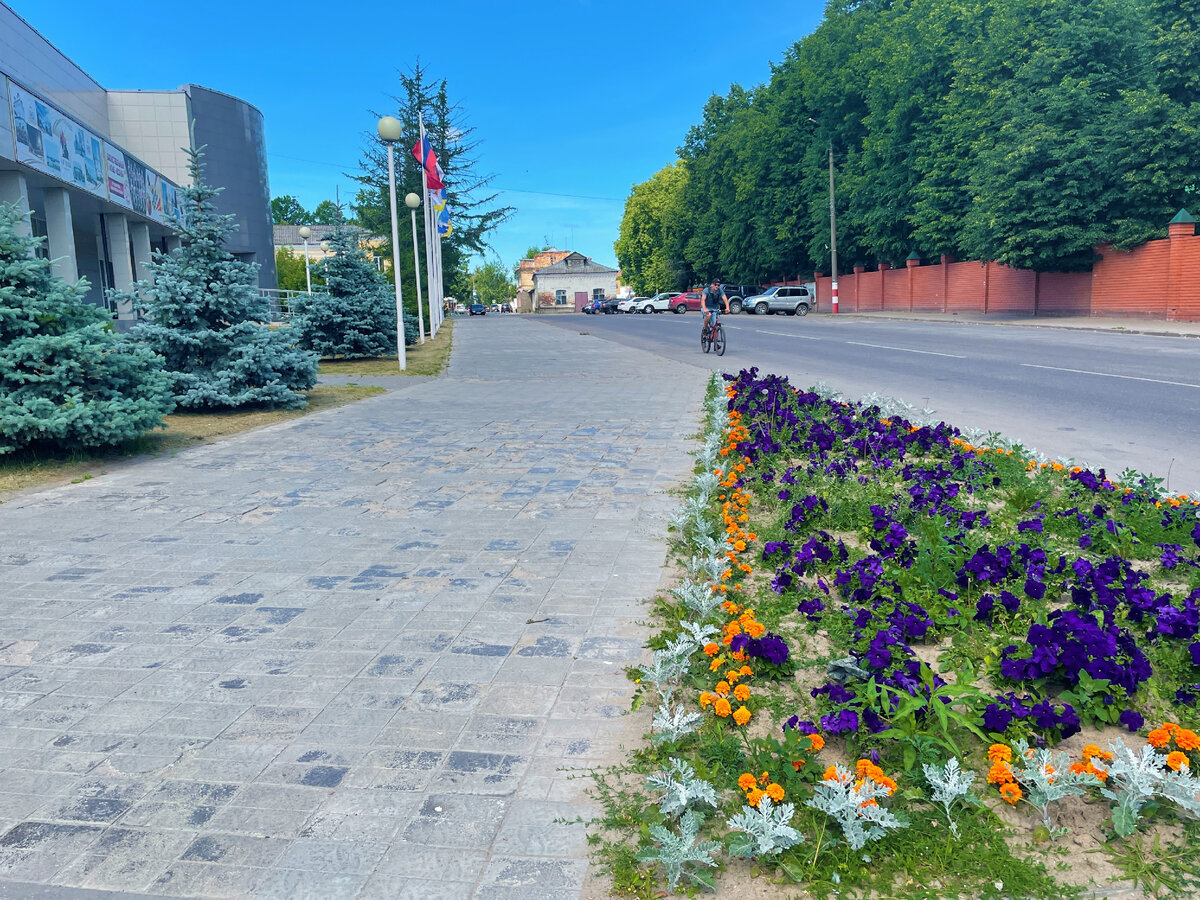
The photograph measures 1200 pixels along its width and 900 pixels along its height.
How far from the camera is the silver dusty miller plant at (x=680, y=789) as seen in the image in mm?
2503

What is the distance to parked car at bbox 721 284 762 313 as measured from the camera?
55112mm

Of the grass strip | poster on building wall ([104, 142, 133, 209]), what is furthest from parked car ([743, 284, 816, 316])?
the grass strip

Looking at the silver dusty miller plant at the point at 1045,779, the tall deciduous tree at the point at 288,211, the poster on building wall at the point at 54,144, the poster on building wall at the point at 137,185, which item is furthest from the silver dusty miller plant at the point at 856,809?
the tall deciduous tree at the point at 288,211

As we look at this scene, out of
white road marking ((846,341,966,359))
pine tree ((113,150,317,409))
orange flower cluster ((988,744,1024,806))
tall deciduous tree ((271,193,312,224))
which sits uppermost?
tall deciduous tree ((271,193,312,224))

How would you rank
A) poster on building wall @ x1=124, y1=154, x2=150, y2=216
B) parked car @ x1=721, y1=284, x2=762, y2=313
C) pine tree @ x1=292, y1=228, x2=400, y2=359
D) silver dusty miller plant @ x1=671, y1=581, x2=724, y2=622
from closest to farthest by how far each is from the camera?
silver dusty miller plant @ x1=671, y1=581, x2=724, y2=622 < pine tree @ x1=292, y1=228, x2=400, y2=359 < poster on building wall @ x1=124, y1=154, x2=150, y2=216 < parked car @ x1=721, y1=284, x2=762, y2=313

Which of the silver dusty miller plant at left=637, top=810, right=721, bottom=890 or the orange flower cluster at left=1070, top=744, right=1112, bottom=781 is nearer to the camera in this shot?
the silver dusty miller plant at left=637, top=810, right=721, bottom=890

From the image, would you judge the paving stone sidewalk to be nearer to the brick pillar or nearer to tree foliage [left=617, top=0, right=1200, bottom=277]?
the brick pillar

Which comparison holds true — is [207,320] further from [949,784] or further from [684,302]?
[684,302]

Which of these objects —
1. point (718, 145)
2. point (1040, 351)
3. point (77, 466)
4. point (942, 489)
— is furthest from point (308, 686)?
point (718, 145)

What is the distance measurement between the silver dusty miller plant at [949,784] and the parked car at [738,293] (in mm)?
53172

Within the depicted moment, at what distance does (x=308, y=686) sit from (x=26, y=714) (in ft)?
3.48

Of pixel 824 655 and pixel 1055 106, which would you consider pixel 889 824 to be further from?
pixel 1055 106

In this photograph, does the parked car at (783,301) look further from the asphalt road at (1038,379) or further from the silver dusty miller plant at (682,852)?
the silver dusty miller plant at (682,852)

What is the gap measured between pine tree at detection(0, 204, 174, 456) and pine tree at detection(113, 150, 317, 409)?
3.01m
